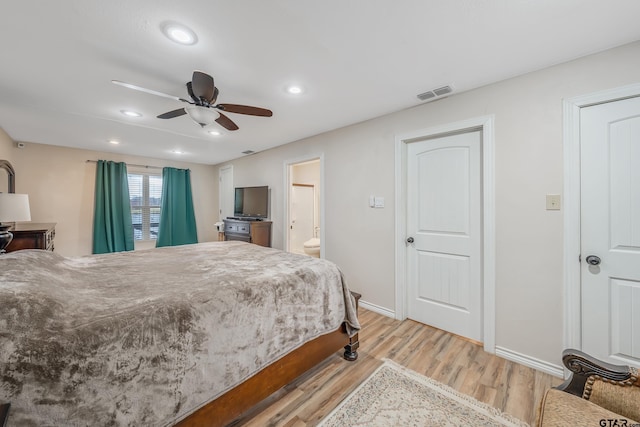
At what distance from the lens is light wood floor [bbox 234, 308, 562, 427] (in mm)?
1551

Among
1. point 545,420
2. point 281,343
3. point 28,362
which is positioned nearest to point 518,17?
Result: point 545,420

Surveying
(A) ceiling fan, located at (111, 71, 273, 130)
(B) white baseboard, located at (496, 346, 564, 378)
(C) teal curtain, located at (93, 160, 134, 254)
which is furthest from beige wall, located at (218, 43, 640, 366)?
(C) teal curtain, located at (93, 160, 134, 254)

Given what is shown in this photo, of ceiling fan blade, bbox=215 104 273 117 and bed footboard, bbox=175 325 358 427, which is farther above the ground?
ceiling fan blade, bbox=215 104 273 117

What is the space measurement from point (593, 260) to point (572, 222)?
0.93 ft

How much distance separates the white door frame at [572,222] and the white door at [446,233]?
1.90ft

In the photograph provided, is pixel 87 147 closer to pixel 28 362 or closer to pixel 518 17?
pixel 28 362

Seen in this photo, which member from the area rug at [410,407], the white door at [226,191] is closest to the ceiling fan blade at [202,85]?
the area rug at [410,407]

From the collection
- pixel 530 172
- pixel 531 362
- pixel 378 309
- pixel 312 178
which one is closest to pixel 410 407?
pixel 531 362

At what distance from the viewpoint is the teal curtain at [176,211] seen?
5.49 m

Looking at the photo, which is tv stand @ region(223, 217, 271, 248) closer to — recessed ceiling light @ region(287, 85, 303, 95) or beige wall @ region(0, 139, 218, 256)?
recessed ceiling light @ region(287, 85, 303, 95)

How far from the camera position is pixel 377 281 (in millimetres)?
3014

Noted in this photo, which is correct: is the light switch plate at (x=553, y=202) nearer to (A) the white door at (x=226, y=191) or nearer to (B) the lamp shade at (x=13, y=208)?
(B) the lamp shade at (x=13, y=208)

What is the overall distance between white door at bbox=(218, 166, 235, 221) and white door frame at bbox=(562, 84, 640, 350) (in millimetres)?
5317

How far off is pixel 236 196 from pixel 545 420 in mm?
5148
